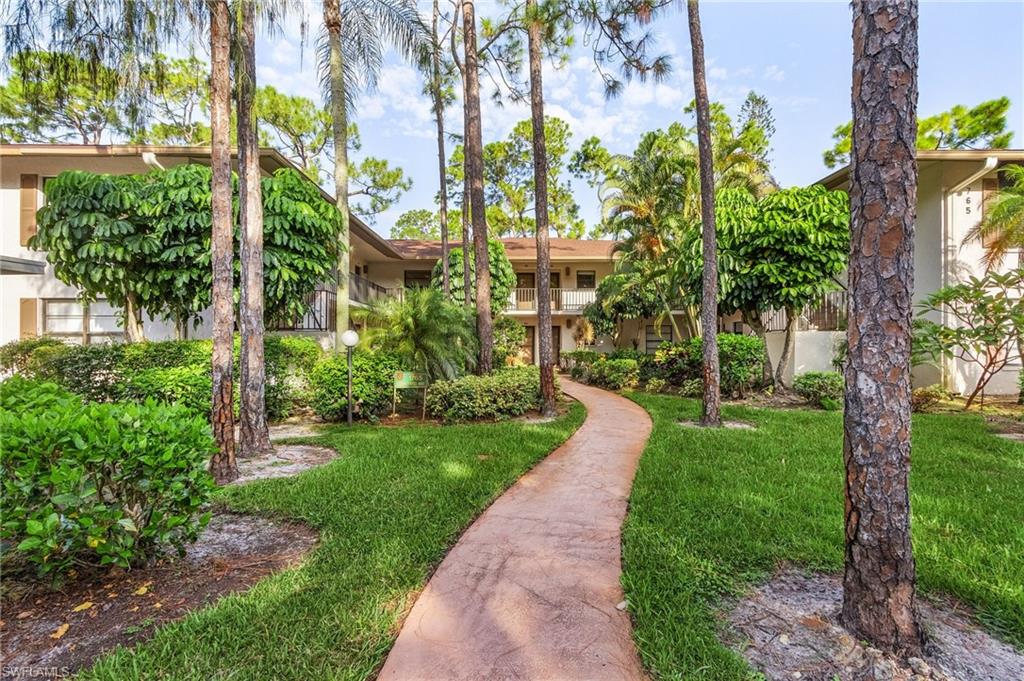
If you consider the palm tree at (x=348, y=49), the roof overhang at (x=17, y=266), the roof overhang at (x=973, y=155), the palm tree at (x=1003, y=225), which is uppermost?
the palm tree at (x=348, y=49)

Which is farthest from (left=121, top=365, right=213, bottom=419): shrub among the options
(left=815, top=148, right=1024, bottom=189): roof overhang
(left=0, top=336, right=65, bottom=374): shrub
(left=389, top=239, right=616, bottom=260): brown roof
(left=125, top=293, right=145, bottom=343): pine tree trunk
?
(left=815, top=148, right=1024, bottom=189): roof overhang

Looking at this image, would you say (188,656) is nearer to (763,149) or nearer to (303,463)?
(303,463)

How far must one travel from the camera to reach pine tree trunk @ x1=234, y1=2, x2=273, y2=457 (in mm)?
5848

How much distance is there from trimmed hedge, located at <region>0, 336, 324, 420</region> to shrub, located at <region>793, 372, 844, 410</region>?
1061 cm

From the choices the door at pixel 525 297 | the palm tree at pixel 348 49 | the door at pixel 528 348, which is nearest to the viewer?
the palm tree at pixel 348 49

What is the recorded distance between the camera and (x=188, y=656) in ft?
Result: 6.43

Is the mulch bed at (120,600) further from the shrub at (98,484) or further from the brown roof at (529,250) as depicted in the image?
the brown roof at (529,250)

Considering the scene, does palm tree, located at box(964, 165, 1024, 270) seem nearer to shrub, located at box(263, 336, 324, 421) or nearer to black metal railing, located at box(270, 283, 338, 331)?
shrub, located at box(263, 336, 324, 421)

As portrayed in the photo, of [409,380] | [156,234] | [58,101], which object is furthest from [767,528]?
[156,234]

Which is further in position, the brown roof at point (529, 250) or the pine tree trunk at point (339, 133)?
the brown roof at point (529, 250)

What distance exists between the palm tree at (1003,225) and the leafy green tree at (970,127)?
10.1m

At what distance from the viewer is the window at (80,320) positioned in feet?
34.9

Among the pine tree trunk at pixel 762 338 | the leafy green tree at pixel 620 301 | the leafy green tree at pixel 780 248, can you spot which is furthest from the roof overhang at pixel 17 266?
the leafy green tree at pixel 620 301

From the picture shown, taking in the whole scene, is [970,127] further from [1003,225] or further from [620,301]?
[620,301]
